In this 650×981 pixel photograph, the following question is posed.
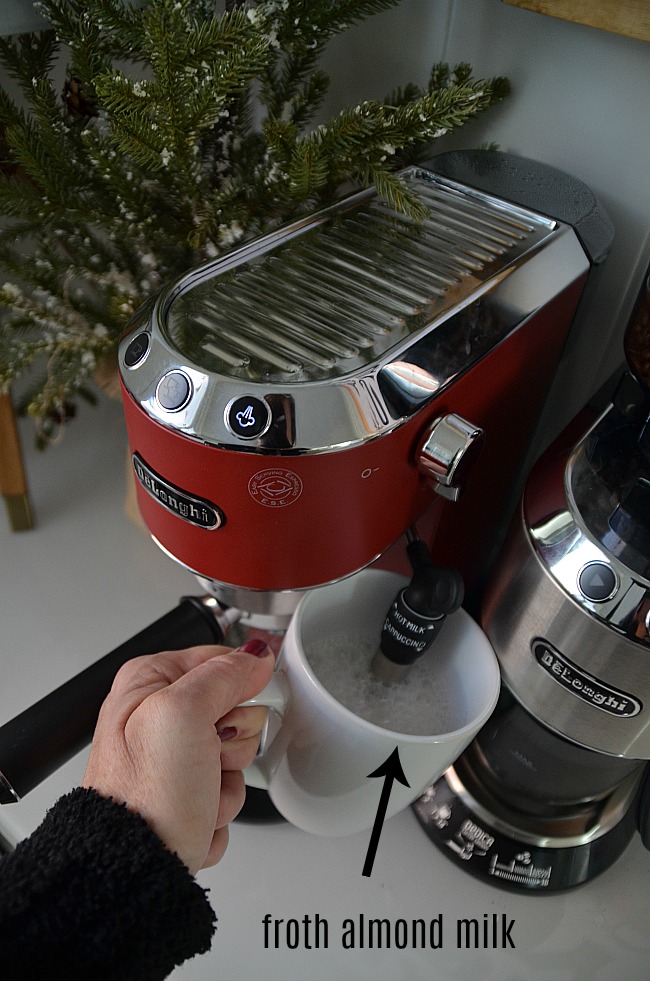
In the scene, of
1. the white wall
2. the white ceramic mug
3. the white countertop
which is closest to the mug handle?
the white ceramic mug

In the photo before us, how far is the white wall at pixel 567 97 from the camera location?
20.8 inches

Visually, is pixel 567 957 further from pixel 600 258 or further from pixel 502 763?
pixel 600 258

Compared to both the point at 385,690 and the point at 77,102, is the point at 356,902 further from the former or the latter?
the point at 77,102

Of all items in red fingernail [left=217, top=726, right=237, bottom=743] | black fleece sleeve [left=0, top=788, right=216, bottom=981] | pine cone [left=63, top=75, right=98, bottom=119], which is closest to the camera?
black fleece sleeve [left=0, top=788, right=216, bottom=981]

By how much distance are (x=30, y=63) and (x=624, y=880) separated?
705 millimetres

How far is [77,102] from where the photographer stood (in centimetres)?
57

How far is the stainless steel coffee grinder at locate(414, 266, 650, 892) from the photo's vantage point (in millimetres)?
409

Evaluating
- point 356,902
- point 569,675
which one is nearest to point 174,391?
point 569,675

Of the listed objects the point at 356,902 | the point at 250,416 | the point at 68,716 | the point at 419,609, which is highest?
the point at 250,416

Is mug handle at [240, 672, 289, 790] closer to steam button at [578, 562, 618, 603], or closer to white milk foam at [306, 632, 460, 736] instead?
white milk foam at [306, 632, 460, 736]

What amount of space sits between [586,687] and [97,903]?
10.5 inches

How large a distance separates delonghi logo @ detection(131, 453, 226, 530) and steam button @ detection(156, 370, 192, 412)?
5 cm

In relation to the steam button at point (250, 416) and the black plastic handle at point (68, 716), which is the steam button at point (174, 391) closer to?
the steam button at point (250, 416)

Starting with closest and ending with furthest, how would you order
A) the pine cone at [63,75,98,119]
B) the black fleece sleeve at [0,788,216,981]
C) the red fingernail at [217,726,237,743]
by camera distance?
1. the black fleece sleeve at [0,788,216,981]
2. the red fingernail at [217,726,237,743]
3. the pine cone at [63,75,98,119]
